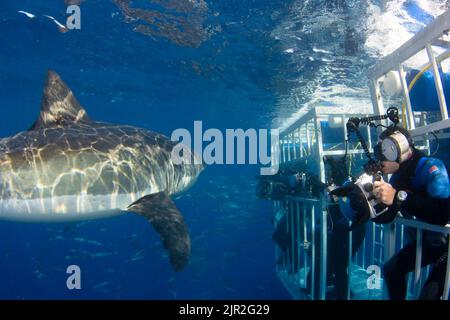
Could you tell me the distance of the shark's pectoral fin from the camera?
4.14 m

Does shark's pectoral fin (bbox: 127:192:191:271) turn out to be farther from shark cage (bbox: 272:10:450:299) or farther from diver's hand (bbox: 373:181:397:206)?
diver's hand (bbox: 373:181:397:206)

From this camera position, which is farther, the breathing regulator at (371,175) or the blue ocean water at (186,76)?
the blue ocean water at (186,76)

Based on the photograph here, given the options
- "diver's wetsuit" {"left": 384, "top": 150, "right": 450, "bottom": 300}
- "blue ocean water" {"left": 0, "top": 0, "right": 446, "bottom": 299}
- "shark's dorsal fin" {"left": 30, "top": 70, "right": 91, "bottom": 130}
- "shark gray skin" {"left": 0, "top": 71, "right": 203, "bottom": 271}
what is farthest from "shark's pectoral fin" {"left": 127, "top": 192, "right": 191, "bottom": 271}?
"blue ocean water" {"left": 0, "top": 0, "right": 446, "bottom": 299}

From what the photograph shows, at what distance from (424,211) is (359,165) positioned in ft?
18.7

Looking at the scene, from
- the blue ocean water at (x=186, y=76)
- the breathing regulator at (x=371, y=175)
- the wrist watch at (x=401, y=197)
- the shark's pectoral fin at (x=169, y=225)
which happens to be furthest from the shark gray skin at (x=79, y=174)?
the blue ocean water at (x=186, y=76)

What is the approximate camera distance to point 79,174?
447cm

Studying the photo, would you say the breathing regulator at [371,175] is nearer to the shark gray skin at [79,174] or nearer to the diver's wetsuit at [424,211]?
the diver's wetsuit at [424,211]

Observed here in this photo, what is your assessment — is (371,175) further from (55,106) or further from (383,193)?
(55,106)

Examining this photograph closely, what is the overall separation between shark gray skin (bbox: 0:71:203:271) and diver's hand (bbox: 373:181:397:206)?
7.99 ft

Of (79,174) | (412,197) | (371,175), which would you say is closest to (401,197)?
(412,197)

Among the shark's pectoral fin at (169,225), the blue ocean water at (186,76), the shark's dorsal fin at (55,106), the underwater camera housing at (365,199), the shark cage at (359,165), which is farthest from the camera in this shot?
the blue ocean water at (186,76)

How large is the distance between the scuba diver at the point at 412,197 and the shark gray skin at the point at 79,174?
2615mm

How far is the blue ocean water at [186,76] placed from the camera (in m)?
11.1

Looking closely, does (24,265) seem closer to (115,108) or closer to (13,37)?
(13,37)
